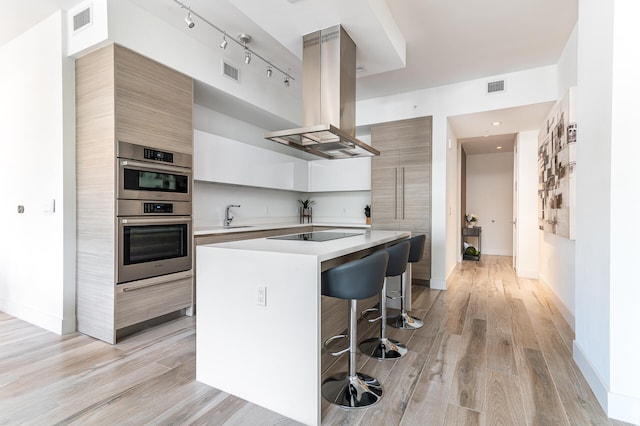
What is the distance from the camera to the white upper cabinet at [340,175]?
520 cm

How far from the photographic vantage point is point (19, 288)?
10.6 feet

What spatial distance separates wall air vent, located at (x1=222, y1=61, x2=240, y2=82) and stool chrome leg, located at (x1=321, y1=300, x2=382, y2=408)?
2.98 m

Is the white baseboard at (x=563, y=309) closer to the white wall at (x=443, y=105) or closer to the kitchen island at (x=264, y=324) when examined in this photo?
the white wall at (x=443, y=105)

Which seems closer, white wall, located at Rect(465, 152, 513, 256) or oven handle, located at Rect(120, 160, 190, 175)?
oven handle, located at Rect(120, 160, 190, 175)

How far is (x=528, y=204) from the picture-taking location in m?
5.14

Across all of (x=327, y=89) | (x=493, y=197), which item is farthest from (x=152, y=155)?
(x=493, y=197)

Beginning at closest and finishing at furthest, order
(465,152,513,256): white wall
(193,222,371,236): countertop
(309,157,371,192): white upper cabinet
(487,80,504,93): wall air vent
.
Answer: (193,222,371,236): countertop → (487,80,504,93): wall air vent → (309,157,371,192): white upper cabinet → (465,152,513,256): white wall

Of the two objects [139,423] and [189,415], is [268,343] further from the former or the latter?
[139,423]

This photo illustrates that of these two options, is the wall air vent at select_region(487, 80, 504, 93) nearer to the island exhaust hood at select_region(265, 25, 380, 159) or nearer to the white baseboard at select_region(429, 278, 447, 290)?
the island exhaust hood at select_region(265, 25, 380, 159)

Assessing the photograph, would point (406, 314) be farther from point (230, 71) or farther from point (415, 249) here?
point (230, 71)

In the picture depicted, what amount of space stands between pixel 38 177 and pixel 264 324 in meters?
2.82

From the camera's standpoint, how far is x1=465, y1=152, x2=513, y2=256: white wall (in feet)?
25.8

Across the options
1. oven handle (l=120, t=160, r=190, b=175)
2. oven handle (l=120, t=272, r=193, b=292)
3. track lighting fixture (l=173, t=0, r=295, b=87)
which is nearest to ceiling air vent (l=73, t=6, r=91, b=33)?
track lighting fixture (l=173, t=0, r=295, b=87)

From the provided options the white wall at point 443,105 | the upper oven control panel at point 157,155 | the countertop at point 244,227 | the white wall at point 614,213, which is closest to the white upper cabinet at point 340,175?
the countertop at point 244,227
